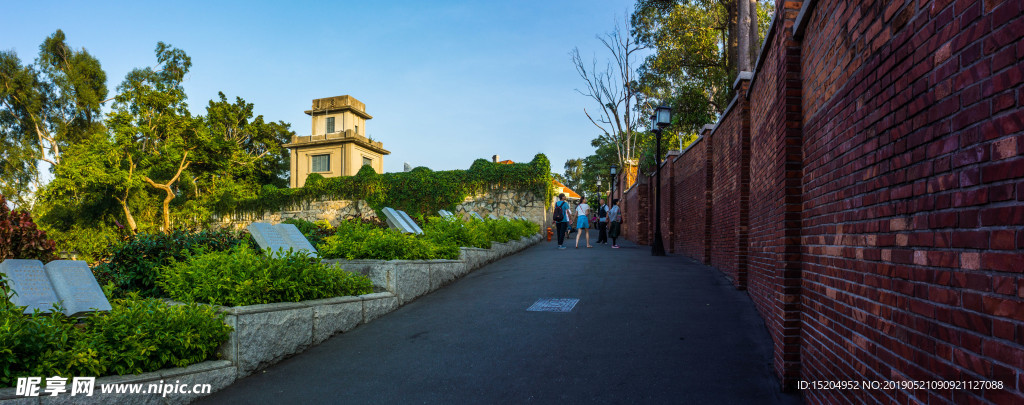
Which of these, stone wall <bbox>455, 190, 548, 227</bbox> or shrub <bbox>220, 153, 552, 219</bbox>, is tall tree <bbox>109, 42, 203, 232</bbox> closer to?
shrub <bbox>220, 153, 552, 219</bbox>

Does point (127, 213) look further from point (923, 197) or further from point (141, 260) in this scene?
point (923, 197)

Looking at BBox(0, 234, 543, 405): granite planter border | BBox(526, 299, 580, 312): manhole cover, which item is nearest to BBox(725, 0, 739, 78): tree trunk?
BBox(526, 299, 580, 312): manhole cover

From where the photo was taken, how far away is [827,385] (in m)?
3.26

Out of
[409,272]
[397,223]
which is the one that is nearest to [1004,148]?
[409,272]

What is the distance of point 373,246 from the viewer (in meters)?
8.07

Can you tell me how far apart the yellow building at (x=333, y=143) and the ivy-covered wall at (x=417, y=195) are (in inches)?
199

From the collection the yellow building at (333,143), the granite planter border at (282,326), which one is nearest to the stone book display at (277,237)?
the granite planter border at (282,326)

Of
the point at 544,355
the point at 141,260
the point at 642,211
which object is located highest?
the point at 642,211

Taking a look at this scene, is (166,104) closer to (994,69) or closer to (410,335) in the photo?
(410,335)

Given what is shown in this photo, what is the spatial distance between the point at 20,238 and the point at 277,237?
333cm

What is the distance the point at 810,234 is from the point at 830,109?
0.94 metres

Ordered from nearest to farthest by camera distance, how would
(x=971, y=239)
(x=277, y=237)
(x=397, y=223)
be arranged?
(x=971, y=239) → (x=277, y=237) → (x=397, y=223)

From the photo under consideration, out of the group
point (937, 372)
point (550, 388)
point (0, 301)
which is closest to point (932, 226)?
point (937, 372)

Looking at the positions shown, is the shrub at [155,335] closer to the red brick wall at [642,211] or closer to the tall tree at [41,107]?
the red brick wall at [642,211]
